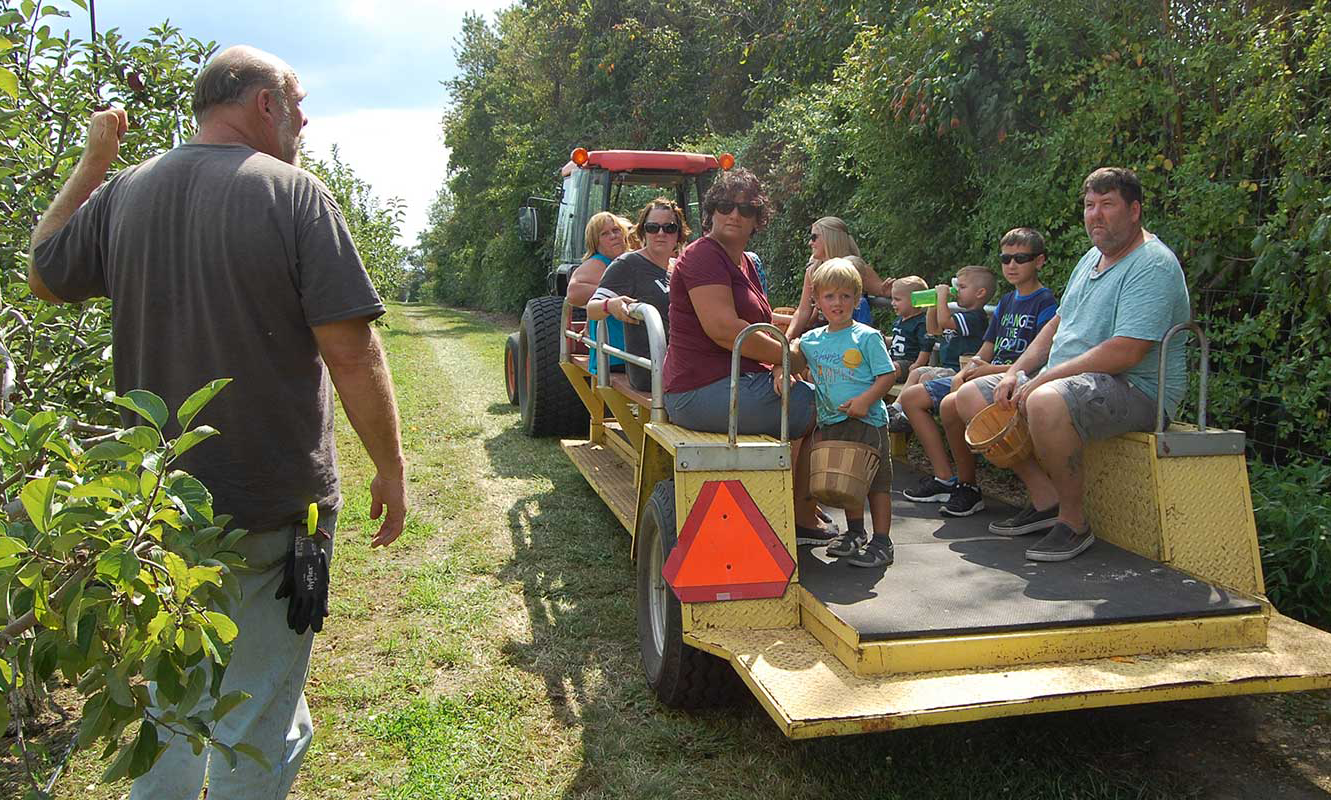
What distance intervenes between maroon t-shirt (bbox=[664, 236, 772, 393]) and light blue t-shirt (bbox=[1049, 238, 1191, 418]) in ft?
4.20

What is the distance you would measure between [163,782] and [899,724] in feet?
5.74

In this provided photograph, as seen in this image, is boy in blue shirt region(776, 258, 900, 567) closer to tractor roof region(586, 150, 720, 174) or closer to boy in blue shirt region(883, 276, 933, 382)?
boy in blue shirt region(883, 276, 933, 382)

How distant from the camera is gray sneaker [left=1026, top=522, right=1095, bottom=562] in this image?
3555 mm

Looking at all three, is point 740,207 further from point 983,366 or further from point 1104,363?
point 983,366

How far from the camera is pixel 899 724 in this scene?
8.36 ft

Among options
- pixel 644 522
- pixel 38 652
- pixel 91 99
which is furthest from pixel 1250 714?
pixel 91 99

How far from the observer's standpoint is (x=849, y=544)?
3.60 metres

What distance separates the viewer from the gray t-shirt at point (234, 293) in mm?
2129

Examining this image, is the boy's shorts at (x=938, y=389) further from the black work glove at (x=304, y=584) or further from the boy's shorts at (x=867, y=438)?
the black work glove at (x=304, y=584)

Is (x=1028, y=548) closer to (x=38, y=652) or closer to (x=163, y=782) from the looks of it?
(x=163, y=782)

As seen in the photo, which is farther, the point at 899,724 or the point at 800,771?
the point at 800,771

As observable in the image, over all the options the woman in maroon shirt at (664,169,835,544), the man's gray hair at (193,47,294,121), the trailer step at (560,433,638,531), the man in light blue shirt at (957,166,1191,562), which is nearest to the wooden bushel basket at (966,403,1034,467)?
the man in light blue shirt at (957,166,1191,562)

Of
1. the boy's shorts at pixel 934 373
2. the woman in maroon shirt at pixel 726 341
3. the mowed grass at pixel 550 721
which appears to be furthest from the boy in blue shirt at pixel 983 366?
the mowed grass at pixel 550 721

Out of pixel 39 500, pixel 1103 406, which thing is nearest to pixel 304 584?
pixel 39 500
